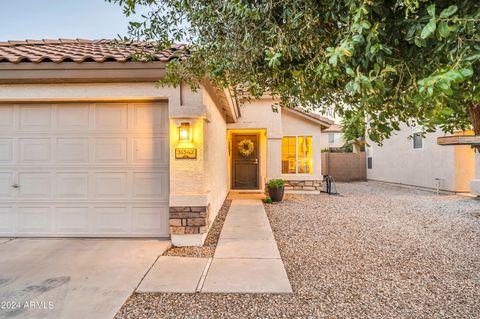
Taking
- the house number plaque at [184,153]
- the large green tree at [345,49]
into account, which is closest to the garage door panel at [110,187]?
the house number plaque at [184,153]

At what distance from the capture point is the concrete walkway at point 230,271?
3.15 m

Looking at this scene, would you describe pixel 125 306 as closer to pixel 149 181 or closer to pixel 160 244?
pixel 160 244

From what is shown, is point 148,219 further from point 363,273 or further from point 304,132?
point 304,132

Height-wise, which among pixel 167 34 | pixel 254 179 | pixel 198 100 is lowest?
pixel 254 179

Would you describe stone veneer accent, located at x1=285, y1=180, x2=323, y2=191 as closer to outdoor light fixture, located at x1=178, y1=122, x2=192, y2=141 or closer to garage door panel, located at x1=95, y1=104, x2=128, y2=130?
outdoor light fixture, located at x1=178, y1=122, x2=192, y2=141

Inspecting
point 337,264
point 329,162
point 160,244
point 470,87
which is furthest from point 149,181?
point 329,162

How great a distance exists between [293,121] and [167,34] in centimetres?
876

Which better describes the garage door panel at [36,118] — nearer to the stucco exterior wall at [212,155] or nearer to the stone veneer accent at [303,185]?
the stucco exterior wall at [212,155]

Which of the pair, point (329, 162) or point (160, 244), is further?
point (329, 162)

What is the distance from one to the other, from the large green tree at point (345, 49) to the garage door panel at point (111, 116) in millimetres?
1913

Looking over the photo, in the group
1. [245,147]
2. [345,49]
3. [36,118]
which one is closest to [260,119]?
[245,147]


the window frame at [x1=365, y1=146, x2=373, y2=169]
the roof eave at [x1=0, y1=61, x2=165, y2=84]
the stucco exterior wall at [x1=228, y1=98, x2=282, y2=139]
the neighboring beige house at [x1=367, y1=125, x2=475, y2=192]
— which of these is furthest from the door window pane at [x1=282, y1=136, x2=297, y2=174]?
the window frame at [x1=365, y1=146, x2=373, y2=169]

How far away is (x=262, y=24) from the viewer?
2480 millimetres

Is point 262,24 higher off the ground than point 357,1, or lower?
higher
